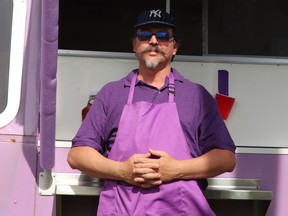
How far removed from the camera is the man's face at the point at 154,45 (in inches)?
96.6

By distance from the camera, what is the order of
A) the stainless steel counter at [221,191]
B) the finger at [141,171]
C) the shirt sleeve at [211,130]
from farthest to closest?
the stainless steel counter at [221,191] → the shirt sleeve at [211,130] → the finger at [141,171]

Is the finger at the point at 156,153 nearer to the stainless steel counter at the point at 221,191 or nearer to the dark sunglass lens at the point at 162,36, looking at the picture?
the stainless steel counter at the point at 221,191

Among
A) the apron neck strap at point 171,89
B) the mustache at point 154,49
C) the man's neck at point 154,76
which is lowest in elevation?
the apron neck strap at point 171,89

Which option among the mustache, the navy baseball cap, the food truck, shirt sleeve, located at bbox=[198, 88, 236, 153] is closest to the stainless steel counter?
the food truck

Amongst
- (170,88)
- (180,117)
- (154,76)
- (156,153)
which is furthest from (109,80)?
(156,153)

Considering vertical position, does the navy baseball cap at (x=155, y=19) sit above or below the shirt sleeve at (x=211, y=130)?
above

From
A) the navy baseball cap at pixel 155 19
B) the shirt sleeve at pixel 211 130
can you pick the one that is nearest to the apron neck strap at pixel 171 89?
the shirt sleeve at pixel 211 130

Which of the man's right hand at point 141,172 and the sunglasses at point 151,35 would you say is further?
the sunglasses at point 151,35

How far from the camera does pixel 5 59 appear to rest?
8.47ft

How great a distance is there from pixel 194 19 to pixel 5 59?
1.13m

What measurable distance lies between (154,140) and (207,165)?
0.24m

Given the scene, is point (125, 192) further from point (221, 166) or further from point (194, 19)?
point (194, 19)

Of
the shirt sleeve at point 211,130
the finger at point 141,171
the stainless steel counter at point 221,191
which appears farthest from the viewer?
the stainless steel counter at point 221,191

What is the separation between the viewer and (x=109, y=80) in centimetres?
282
